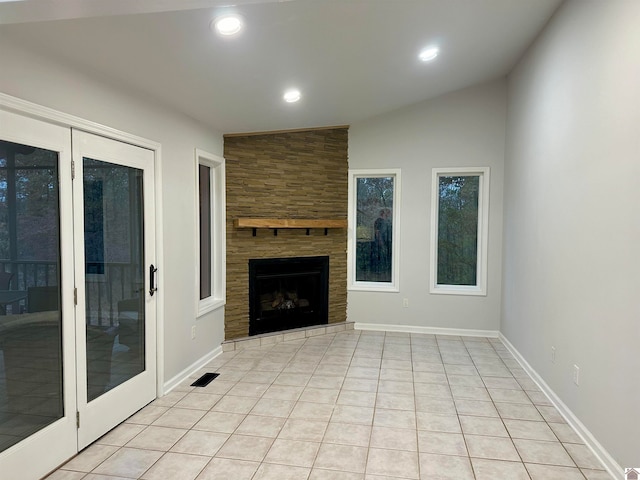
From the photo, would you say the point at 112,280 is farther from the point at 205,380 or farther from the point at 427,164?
the point at 427,164

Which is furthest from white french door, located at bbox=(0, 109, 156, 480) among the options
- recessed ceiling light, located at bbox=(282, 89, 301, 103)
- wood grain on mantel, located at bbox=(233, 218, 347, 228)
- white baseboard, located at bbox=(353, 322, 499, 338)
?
white baseboard, located at bbox=(353, 322, 499, 338)

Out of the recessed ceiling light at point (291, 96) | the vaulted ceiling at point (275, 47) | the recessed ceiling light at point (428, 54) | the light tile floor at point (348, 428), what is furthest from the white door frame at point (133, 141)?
the recessed ceiling light at point (428, 54)

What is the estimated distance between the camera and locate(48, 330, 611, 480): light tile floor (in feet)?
7.36

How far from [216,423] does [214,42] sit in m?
2.62

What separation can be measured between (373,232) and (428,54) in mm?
Result: 2476

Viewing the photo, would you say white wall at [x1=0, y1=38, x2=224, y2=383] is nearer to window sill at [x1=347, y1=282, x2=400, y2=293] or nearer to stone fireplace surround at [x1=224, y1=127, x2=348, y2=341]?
stone fireplace surround at [x1=224, y1=127, x2=348, y2=341]

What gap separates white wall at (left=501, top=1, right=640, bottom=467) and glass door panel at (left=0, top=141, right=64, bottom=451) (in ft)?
10.5

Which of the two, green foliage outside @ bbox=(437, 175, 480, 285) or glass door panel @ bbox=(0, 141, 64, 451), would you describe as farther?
green foliage outside @ bbox=(437, 175, 480, 285)

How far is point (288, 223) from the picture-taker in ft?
15.2

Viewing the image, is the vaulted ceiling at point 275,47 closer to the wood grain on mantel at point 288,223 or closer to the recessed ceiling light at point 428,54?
the recessed ceiling light at point 428,54

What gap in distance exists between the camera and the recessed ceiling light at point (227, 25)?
7.43ft

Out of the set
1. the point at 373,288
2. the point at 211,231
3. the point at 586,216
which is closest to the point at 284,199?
the point at 211,231

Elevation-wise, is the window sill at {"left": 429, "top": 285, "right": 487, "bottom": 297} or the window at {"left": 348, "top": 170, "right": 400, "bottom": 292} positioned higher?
the window at {"left": 348, "top": 170, "right": 400, "bottom": 292}

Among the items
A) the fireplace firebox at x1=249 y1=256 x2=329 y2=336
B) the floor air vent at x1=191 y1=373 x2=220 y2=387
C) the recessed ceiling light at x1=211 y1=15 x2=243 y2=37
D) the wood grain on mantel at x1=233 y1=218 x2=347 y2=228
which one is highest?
the recessed ceiling light at x1=211 y1=15 x2=243 y2=37
